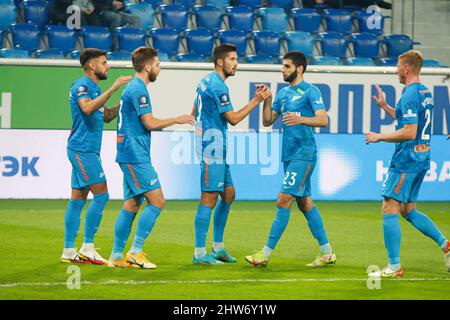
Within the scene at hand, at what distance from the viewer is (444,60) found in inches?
749

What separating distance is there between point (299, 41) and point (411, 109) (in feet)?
30.2

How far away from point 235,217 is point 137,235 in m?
4.47

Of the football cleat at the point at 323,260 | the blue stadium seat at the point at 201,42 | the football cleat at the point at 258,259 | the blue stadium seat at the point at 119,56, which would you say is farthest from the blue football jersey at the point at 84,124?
the blue stadium seat at the point at 201,42

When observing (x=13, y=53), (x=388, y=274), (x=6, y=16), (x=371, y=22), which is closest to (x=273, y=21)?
(x=371, y=22)

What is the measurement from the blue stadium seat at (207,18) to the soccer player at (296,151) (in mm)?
8435

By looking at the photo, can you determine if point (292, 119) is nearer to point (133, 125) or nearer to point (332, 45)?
point (133, 125)

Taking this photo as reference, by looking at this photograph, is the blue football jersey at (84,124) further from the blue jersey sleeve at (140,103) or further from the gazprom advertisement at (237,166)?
the gazprom advertisement at (237,166)

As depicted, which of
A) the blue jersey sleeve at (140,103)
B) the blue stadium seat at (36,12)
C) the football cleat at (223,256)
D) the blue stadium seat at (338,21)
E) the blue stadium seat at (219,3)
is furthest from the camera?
the blue stadium seat at (338,21)

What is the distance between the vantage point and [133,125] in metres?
8.60

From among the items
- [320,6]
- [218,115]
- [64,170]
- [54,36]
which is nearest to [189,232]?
[218,115]

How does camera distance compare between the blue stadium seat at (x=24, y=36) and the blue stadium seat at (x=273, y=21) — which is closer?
the blue stadium seat at (x=24, y=36)

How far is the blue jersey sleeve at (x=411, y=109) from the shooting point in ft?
26.8

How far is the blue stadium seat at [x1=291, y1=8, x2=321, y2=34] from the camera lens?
59.2 feet
